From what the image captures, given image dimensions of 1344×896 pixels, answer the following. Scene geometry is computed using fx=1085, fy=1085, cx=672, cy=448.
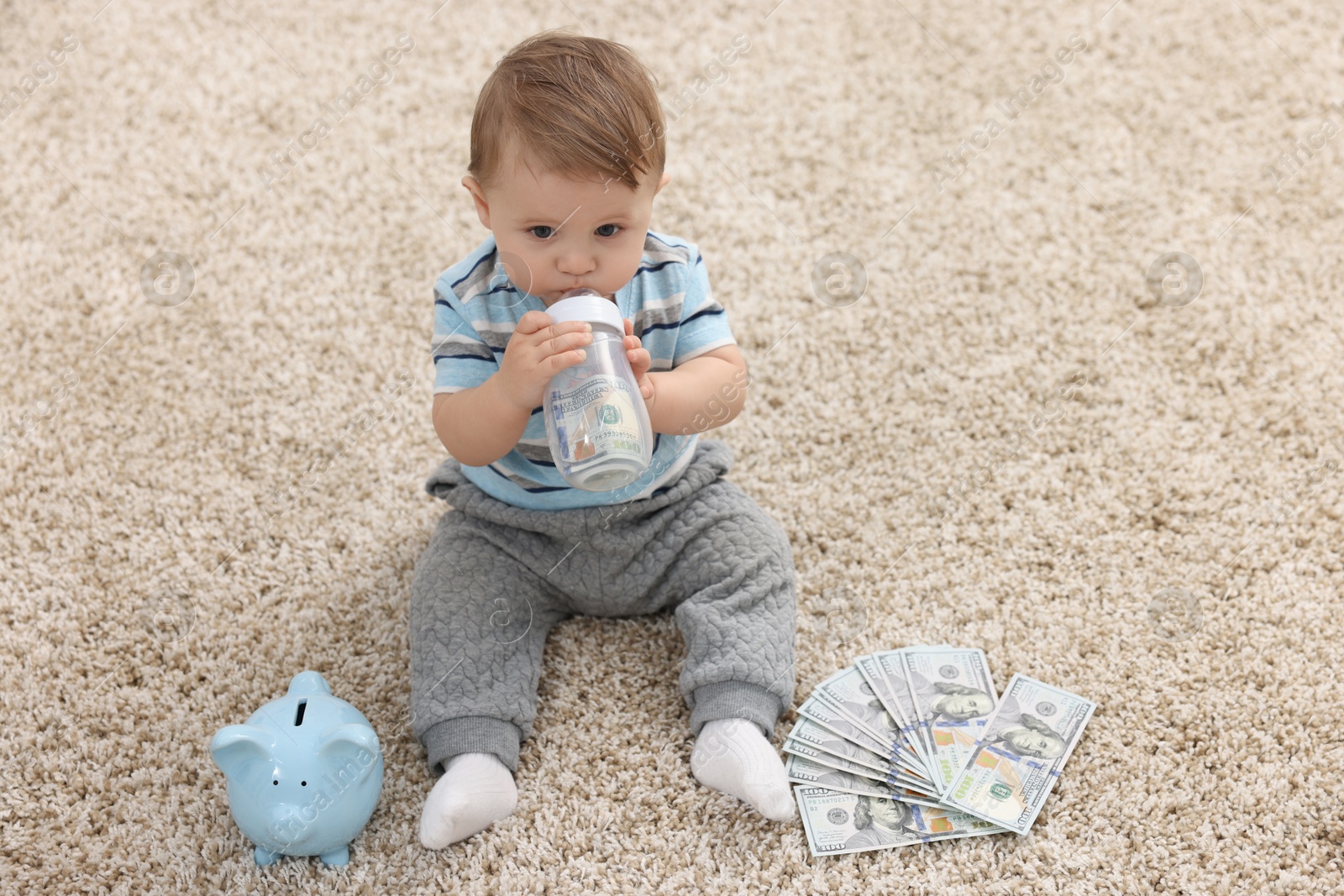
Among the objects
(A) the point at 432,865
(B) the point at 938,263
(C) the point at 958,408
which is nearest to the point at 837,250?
(B) the point at 938,263

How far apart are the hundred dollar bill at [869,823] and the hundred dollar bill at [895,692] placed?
0.16 feet

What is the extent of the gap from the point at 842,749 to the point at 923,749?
0.28ft

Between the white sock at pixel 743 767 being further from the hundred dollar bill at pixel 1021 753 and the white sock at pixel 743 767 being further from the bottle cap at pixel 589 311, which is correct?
the bottle cap at pixel 589 311

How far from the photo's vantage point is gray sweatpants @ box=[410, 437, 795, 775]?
1121 mm

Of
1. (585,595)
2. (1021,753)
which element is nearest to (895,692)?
(1021,753)

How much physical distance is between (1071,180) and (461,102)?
1.05 meters

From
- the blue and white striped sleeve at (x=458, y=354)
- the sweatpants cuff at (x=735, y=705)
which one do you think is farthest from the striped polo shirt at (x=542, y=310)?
the sweatpants cuff at (x=735, y=705)

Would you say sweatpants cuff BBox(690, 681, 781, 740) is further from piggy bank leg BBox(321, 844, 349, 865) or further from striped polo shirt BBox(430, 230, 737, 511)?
piggy bank leg BBox(321, 844, 349, 865)

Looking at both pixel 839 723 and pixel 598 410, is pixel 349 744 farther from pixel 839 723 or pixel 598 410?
pixel 839 723

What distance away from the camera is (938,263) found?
65.0 inches

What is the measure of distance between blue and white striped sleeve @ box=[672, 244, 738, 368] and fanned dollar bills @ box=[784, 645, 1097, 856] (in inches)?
15.6

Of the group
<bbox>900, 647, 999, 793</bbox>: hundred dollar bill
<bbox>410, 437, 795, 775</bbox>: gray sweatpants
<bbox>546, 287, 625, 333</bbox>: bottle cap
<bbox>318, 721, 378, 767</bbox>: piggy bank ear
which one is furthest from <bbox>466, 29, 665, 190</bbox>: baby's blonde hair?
<bbox>900, 647, 999, 793</bbox>: hundred dollar bill

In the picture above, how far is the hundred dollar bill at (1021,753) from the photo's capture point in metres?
1.09

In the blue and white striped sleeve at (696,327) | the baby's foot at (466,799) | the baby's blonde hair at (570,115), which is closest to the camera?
the baby's blonde hair at (570,115)
